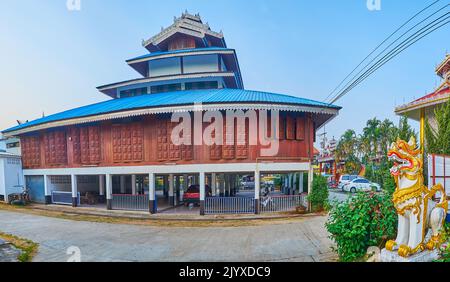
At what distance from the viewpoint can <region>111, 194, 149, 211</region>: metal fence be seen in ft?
40.2

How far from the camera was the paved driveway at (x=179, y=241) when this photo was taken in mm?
5934

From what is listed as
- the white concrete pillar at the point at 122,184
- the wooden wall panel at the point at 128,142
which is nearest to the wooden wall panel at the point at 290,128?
the wooden wall panel at the point at 128,142

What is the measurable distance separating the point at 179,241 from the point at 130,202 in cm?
672

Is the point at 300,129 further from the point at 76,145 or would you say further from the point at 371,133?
the point at 371,133

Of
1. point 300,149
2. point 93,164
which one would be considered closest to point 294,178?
point 300,149

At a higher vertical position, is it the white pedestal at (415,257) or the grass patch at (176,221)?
the white pedestal at (415,257)

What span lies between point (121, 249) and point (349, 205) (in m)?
6.75

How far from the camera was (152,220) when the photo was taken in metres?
10.5

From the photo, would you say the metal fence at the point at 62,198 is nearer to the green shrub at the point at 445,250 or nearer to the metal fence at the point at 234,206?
the metal fence at the point at 234,206

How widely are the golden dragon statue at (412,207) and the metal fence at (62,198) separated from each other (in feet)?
57.1

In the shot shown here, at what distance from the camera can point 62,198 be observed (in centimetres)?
1499

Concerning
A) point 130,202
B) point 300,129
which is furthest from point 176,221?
point 300,129

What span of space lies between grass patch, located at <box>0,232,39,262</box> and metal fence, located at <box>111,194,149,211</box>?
509 cm

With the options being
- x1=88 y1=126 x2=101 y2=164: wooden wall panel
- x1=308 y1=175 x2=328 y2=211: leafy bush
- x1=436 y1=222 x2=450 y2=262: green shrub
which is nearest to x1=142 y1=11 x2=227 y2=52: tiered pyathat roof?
x1=88 y1=126 x2=101 y2=164: wooden wall panel
